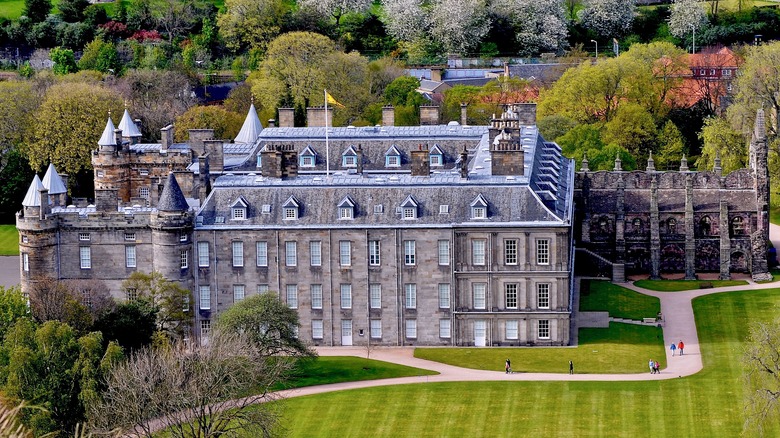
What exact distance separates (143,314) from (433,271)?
62.6ft

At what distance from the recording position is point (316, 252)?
431 feet

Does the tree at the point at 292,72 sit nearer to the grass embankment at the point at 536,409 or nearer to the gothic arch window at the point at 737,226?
the gothic arch window at the point at 737,226

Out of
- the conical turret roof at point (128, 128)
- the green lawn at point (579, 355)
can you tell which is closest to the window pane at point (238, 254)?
the green lawn at point (579, 355)

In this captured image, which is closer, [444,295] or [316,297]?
[444,295]

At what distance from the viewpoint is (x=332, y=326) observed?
131875 millimetres

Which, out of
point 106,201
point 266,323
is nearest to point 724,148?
point 266,323

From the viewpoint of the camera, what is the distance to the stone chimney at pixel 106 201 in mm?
132375

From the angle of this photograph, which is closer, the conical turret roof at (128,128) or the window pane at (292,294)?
the window pane at (292,294)

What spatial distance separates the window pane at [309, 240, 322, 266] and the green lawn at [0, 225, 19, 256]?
124ft

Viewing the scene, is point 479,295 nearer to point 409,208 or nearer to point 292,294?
point 409,208

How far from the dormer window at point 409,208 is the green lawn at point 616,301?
16005mm

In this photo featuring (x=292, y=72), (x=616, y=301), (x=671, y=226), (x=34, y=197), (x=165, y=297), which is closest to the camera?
(x=165, y=297)

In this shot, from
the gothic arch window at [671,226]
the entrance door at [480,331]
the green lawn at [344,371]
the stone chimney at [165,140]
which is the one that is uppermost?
the stone chimney at [165,140]

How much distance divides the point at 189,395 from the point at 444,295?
2756cm
